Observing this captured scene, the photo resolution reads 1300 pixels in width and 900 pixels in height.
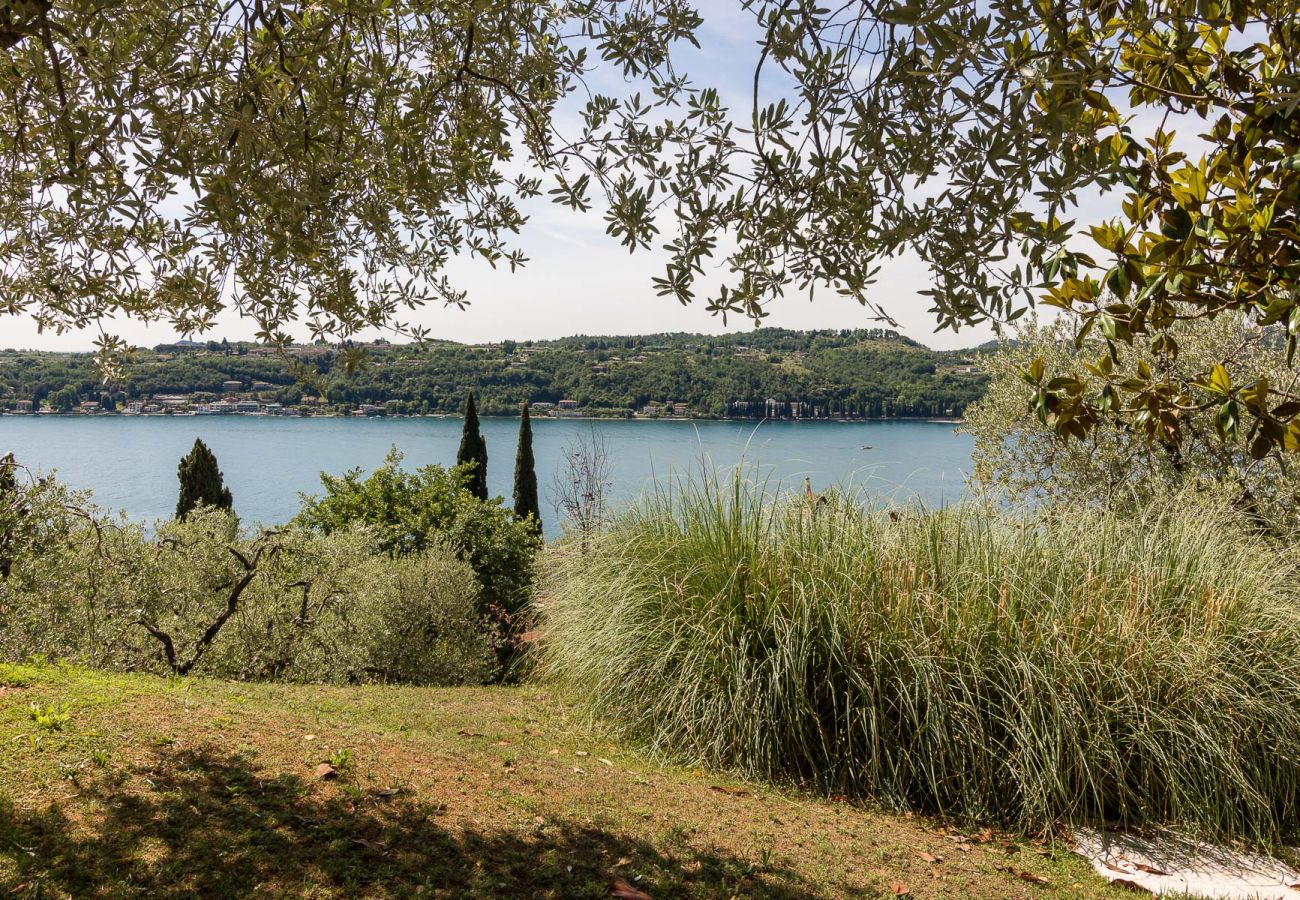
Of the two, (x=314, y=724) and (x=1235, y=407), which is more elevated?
(x=1235, y=407)

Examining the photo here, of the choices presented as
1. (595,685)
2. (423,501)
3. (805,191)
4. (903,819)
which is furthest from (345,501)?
(805,191)

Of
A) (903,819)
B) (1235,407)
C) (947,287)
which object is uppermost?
(947,287)

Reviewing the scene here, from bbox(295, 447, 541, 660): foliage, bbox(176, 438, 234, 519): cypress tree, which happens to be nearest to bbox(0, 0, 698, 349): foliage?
bbox(295, 447, 541, 660): foliage

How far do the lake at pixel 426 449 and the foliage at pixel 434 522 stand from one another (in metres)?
1.05

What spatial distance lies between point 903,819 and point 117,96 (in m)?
4.87

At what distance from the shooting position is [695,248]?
306 cm

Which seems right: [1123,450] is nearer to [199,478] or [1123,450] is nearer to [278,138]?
[278,138]

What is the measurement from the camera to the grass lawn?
2.74 metres

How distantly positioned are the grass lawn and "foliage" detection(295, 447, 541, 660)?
424 inches

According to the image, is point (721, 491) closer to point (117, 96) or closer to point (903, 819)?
point (903, 819)

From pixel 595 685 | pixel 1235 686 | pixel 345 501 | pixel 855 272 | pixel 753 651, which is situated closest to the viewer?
pixel 855 272

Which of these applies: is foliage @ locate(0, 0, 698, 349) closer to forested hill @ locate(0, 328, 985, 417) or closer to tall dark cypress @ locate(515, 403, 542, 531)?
forested hill @ locate(0, 328, 985, 417)

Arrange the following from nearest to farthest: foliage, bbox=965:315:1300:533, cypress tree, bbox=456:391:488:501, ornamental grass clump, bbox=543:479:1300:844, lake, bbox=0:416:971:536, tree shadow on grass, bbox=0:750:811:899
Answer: tree shadow on grass, bbox=0:750:811:899, ornamental grass clump, bbox=543:479:1300:844, lake, bbox=0:416:971:536, foliage, bbox=965:315:1300:533, cypress tree, bbox=456:391:488:501

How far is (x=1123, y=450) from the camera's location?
12078 millimetres
